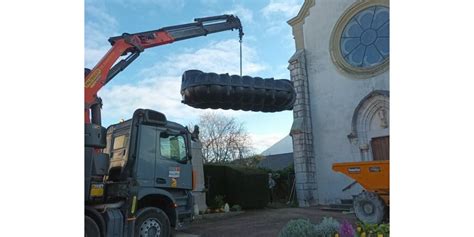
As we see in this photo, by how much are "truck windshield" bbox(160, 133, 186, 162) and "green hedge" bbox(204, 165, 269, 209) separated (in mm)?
4144

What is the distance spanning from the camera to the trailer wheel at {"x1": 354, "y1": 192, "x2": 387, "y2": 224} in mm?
6359

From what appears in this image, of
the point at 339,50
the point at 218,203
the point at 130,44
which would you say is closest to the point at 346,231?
the point at 130,44

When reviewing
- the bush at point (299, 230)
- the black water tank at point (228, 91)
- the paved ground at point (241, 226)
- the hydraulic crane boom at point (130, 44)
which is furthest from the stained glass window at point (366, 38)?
the bush at point (299, 230)

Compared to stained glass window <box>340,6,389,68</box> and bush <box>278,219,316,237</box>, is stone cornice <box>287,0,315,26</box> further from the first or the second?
bush <box>278,219,316,237</box>

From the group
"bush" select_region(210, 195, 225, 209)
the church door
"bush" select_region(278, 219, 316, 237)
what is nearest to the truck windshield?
"bush" select_region(278, 219, 316, 237)

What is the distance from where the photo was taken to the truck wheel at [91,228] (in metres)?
4.55

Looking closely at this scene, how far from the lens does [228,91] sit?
6.47 metres

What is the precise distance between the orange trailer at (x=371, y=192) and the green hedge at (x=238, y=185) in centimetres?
372

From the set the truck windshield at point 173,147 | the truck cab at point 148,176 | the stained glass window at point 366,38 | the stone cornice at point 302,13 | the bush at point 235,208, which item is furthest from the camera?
the stone cornice at point 302,13

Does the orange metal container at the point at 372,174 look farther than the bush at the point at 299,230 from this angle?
Yes

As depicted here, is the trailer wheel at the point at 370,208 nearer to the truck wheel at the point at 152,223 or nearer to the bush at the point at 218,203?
the truck wheel at the point at 152,223

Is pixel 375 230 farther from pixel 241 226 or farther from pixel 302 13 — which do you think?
pixel 302 13
